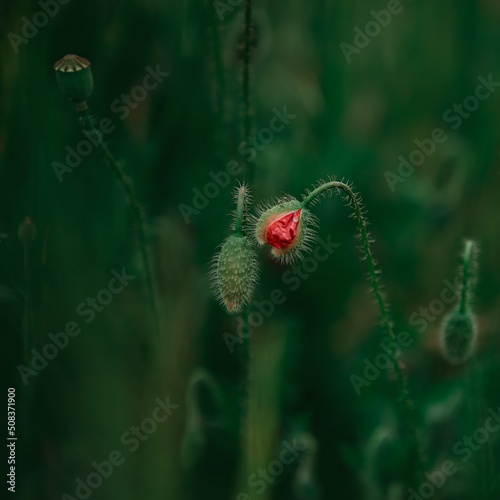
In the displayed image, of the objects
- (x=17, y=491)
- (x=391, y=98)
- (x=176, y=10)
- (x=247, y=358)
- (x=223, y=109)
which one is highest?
(x=176, y=10)

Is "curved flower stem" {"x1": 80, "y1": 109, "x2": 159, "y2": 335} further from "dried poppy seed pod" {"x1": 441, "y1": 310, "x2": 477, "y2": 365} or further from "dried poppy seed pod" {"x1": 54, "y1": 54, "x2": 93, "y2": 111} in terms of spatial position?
"dried poppy seed pod" {"x1": 441, "y1": 310, "x2": 477, "y2": 365}

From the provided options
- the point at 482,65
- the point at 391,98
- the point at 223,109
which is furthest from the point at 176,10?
A: the point at 482,65

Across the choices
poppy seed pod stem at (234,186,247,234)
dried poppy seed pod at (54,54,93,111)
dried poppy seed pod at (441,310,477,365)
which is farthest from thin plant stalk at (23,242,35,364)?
dried poppy seed pod at (441,310,477,365)

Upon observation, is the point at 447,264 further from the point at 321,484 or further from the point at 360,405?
the point at 321,484

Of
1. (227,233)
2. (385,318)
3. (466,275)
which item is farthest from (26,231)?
(466,275)

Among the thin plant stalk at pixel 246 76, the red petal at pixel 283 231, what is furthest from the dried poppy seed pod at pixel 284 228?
the thin plant stalk at pixel 246 76

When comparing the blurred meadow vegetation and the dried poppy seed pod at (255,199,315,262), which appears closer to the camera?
the dried poppy seed pod at (255,199,315,262)
